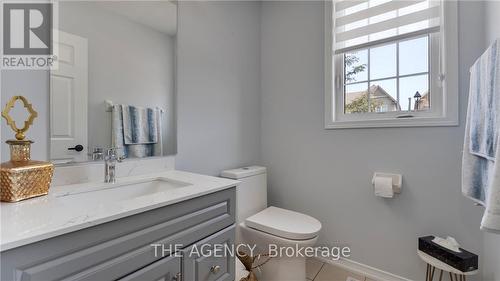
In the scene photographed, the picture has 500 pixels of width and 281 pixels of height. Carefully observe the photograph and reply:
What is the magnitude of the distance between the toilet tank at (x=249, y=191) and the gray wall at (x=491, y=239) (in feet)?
4.39

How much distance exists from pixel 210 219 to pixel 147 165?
576 millimetres

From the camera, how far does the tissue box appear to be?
45.8 inches

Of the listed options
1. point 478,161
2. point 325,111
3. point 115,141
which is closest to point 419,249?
point 478,161

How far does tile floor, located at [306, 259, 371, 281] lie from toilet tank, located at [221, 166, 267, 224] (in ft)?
1.93

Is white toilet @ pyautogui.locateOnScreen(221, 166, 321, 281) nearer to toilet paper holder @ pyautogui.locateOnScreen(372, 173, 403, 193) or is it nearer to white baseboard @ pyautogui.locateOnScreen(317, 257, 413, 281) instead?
white baseboard @ pyautogui.locateOnScreen(317, 257, 413, 281)

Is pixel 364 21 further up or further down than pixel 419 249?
further up

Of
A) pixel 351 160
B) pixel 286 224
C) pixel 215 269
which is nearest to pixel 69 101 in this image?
pixel 215 269

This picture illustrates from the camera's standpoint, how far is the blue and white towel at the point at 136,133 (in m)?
1.24

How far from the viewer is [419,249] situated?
1.37 metres

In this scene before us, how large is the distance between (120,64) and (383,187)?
175cm

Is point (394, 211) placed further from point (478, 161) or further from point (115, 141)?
point (115, 141)

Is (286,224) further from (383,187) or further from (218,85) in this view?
(218,85)

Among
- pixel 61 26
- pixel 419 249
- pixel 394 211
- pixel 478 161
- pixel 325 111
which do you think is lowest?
pixel 419 249

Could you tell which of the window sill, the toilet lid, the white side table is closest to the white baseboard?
the white side table
